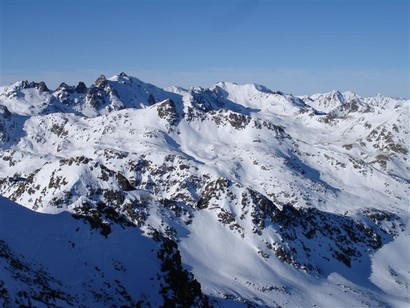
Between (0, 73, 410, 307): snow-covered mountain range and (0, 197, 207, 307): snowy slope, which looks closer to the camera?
(0, 197, 207, 307): snowy slope

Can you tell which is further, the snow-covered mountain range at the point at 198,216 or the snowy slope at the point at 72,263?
the snow-covered mountain range at the point at 198,216

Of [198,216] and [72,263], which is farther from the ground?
[198,216]

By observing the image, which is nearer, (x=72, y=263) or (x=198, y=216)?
(x=72, y=263)

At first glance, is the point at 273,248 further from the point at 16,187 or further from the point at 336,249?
the point at 16,187

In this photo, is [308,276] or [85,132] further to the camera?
[85,132]

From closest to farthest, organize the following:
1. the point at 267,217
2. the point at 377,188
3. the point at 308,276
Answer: the point at 308,276 → the point at 267,217 → the point at 377,188

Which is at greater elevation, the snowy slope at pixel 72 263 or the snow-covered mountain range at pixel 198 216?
the snow-covered mountain range at pixel 198 216

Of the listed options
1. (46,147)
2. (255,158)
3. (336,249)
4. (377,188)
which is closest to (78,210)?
(336,249)

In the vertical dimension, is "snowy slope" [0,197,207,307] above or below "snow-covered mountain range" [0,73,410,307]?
below
